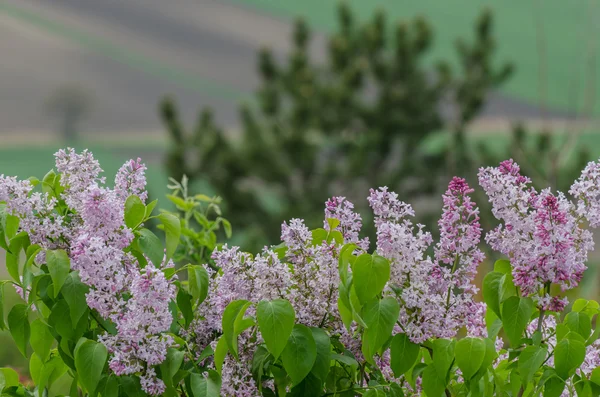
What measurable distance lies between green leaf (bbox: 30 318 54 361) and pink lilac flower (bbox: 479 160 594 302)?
823 millimetres

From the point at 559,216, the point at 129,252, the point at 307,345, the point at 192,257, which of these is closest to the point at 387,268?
the point at 307,345

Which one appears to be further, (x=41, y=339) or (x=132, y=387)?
(x=41, y=339)

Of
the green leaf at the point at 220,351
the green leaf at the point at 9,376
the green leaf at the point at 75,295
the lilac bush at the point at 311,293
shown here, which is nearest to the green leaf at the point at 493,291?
the lilac bush at the point at 311,293

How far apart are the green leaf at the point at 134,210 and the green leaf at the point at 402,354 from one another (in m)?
0.49

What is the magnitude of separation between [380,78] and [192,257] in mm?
8838

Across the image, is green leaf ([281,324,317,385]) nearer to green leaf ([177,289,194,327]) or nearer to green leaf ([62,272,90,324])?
green leaf ([177,289,194,327])

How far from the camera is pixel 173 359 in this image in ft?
4.24

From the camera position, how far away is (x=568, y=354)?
1.25 meters

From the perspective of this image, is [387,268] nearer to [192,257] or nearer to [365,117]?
[192,257]

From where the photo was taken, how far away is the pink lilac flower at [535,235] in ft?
4.19

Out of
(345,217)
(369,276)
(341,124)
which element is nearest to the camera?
(369,276)

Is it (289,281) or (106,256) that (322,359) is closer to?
(289,281)

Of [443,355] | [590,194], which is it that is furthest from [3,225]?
[590,194]

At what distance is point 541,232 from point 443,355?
10.2 inches
